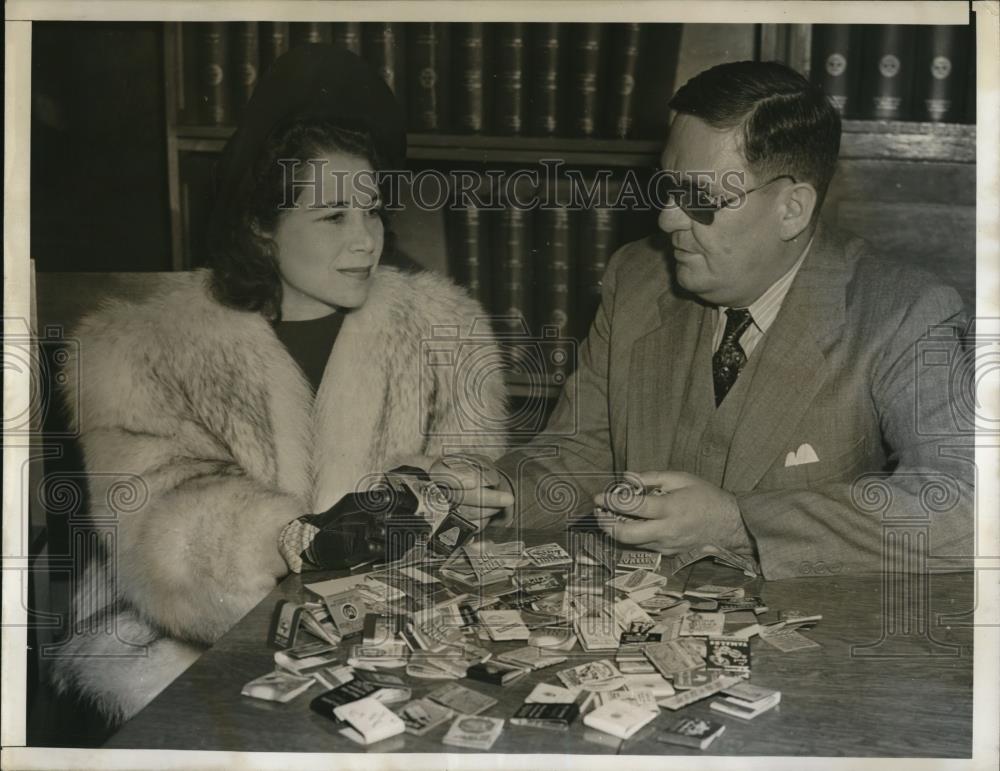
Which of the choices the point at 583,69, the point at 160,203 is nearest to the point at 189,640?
the point at 160,203

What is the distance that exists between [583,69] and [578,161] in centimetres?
18

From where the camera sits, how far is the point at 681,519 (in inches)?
82.4

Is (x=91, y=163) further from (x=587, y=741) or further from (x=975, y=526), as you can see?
(x=975, y=526)

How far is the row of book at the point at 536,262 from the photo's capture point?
7.01ft

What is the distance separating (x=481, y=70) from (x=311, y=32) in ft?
1.13

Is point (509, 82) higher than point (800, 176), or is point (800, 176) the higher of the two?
point (509, 82)

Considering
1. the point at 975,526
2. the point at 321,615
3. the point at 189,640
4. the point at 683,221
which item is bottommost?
the point at 189,640

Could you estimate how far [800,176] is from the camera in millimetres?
2076

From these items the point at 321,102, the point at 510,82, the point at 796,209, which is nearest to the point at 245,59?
the point at 321,102

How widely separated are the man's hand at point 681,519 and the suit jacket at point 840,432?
0.10 ft

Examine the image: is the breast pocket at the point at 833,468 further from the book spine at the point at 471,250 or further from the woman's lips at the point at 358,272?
the woman's lips at the point at 358,272

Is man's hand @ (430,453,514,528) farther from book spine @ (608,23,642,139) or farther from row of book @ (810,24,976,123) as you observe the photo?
row of book @ (810,24,976,123)

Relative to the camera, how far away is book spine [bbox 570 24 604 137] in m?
2.09

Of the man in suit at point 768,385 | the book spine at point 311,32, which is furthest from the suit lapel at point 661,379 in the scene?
the book spine at point 311,32
